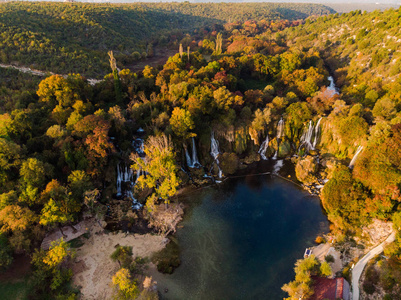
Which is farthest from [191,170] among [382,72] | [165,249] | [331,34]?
[331,34]

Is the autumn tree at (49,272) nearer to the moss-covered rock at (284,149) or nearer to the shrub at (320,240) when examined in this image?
the shrub at (320,240)

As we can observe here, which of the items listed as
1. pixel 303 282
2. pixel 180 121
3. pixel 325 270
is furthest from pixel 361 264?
pixel 180 121

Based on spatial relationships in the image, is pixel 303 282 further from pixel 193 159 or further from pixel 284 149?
pixel 284 149

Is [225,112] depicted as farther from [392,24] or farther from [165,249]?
[392,24]

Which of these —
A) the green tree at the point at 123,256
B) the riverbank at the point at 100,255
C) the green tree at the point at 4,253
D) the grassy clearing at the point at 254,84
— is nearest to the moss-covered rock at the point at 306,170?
the riverbank at the point at 100,255

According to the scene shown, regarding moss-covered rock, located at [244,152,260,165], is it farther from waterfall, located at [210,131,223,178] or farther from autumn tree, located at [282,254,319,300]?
autumn tree, located at [282,254,319,300]

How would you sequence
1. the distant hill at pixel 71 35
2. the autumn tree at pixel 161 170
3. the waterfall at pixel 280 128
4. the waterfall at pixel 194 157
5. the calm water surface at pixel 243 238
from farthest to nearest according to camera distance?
the distant hill at pixel 71 35 < the waterfall at pixel 280 128 < the waterfall at pixel 194 157 < the autumn tree at pixel 161 170 < the calm water surface at pixel 243 238
